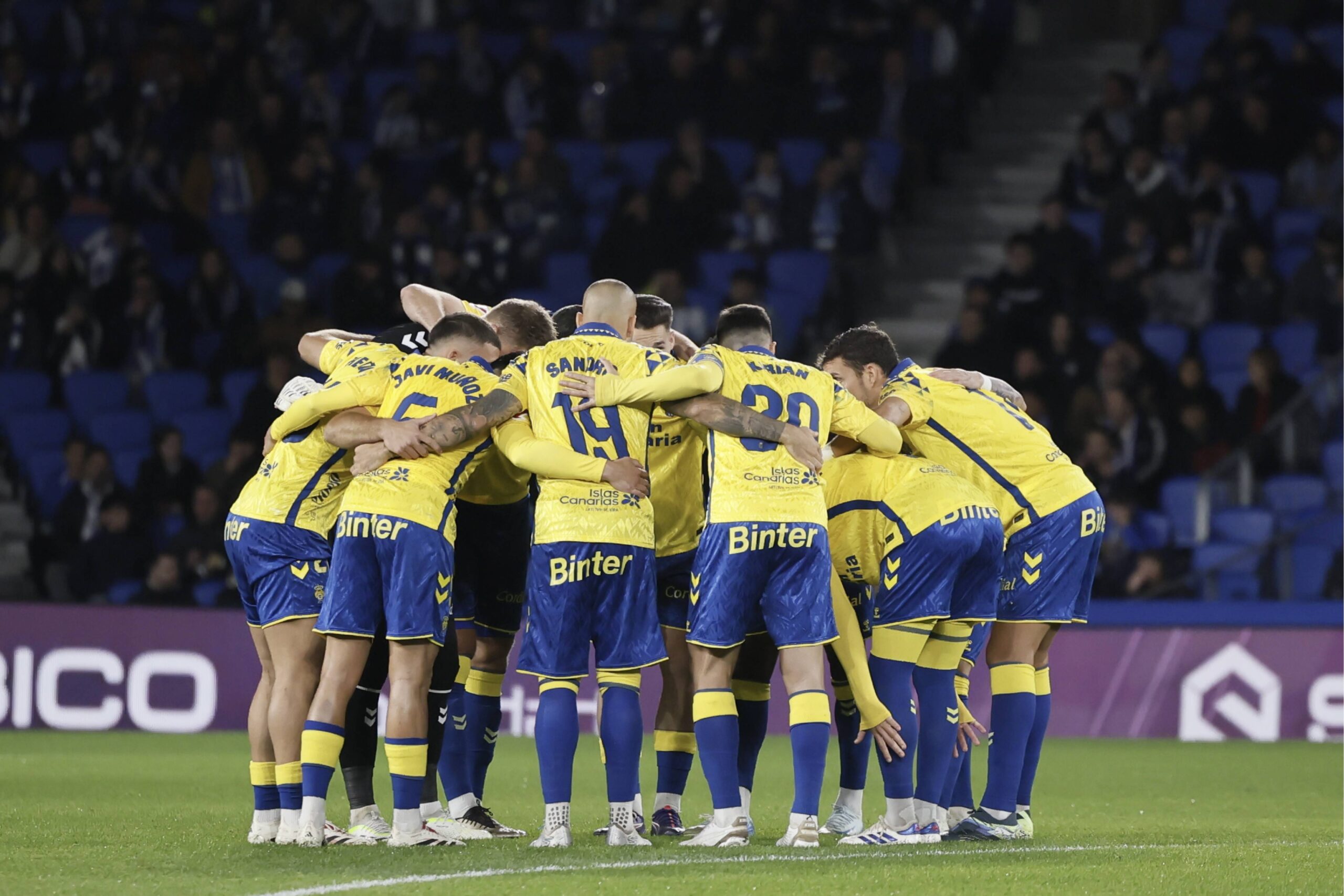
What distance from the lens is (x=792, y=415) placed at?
7609 mm

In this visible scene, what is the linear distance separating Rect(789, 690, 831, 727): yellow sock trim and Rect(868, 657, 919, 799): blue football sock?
407 millimetres

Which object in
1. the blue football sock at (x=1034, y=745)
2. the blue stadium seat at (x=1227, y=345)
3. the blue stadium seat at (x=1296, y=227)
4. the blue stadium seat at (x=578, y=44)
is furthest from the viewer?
the blue stadium seat at (x=578, y=44)

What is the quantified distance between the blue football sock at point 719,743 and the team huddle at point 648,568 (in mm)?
13

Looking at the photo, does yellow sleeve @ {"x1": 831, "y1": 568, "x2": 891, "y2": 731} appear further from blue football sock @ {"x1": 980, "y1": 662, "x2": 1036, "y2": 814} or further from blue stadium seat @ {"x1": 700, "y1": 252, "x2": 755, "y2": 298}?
blue stadium seat @ {"x1": 700, "y1": 252, "x2": 755, "y2": 298}

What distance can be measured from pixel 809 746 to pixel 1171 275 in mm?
10686

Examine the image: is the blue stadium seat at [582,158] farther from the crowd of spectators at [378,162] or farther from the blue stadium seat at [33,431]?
the blue stadium seat at [33,431]

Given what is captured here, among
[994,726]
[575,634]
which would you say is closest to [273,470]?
[575,634]

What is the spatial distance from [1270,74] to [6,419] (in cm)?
1223

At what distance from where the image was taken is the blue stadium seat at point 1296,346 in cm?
1612

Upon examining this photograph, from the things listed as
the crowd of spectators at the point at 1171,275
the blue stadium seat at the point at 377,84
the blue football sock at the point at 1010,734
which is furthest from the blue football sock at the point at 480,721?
the blue stadium seat at the point at 377,84

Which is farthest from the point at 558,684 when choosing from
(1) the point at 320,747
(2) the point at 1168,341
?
(2) the point at 1168,341

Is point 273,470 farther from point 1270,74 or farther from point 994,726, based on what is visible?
point 1270,74

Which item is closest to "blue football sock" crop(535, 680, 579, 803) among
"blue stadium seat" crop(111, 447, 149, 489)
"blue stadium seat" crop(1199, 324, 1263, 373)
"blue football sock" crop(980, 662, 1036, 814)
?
"blue football sock" crop(980, 662, 1036, 814)

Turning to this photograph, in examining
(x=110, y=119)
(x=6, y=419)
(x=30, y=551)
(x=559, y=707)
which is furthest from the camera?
(x=110, y=119)
